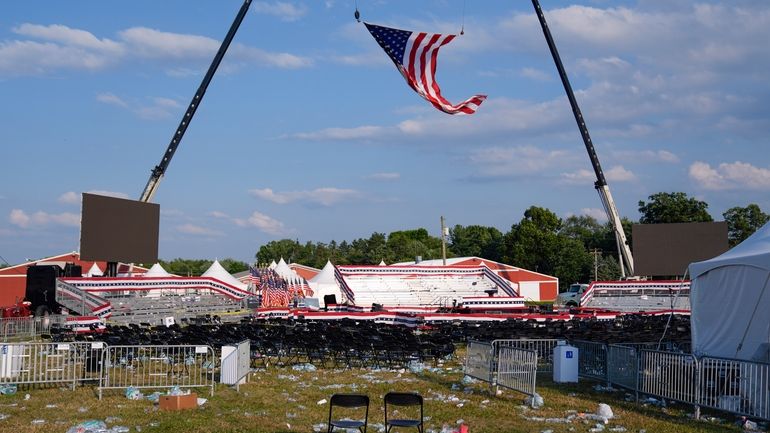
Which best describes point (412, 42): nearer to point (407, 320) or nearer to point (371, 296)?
point (407, 320)

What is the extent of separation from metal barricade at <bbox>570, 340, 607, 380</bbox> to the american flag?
34.0ft

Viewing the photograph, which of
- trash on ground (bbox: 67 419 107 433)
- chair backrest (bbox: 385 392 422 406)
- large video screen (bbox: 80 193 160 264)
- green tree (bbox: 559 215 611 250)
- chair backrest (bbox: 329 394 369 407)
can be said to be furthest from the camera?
green tree (bbox: 559 215 611 250)

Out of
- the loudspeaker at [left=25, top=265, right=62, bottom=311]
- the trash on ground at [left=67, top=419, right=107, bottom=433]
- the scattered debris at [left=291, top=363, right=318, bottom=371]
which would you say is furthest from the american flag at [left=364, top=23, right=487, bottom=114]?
the loudspeaker at [left=25, top=265, right=62, bottom=311]

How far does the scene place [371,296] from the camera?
49.2 m

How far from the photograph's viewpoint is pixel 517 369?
13.6m

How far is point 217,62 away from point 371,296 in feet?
54.5

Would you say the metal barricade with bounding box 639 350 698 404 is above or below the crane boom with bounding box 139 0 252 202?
below

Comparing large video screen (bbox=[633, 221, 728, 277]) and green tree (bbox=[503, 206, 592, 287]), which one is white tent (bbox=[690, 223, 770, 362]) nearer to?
large video screen (bbox=[633, 221, 728, 277])

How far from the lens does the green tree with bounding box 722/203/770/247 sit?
82062 millimetres

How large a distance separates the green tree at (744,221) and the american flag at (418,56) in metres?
66.0

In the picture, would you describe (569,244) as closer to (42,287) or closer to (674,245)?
(674,245)

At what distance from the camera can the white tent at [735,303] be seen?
14.3 meters

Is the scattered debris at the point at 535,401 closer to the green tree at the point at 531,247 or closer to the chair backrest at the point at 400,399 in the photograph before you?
the chair backrest at the point at 400,399

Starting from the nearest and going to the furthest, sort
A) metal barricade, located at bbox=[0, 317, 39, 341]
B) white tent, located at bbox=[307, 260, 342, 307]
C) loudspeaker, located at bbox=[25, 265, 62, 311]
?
metal barricade, located at bbox=[0, 317, 39, 341]
loudspeaker, located at bbox=[25, 265, 62, 311]
white tent, located at bbox=[307, 260, 342, 307]
